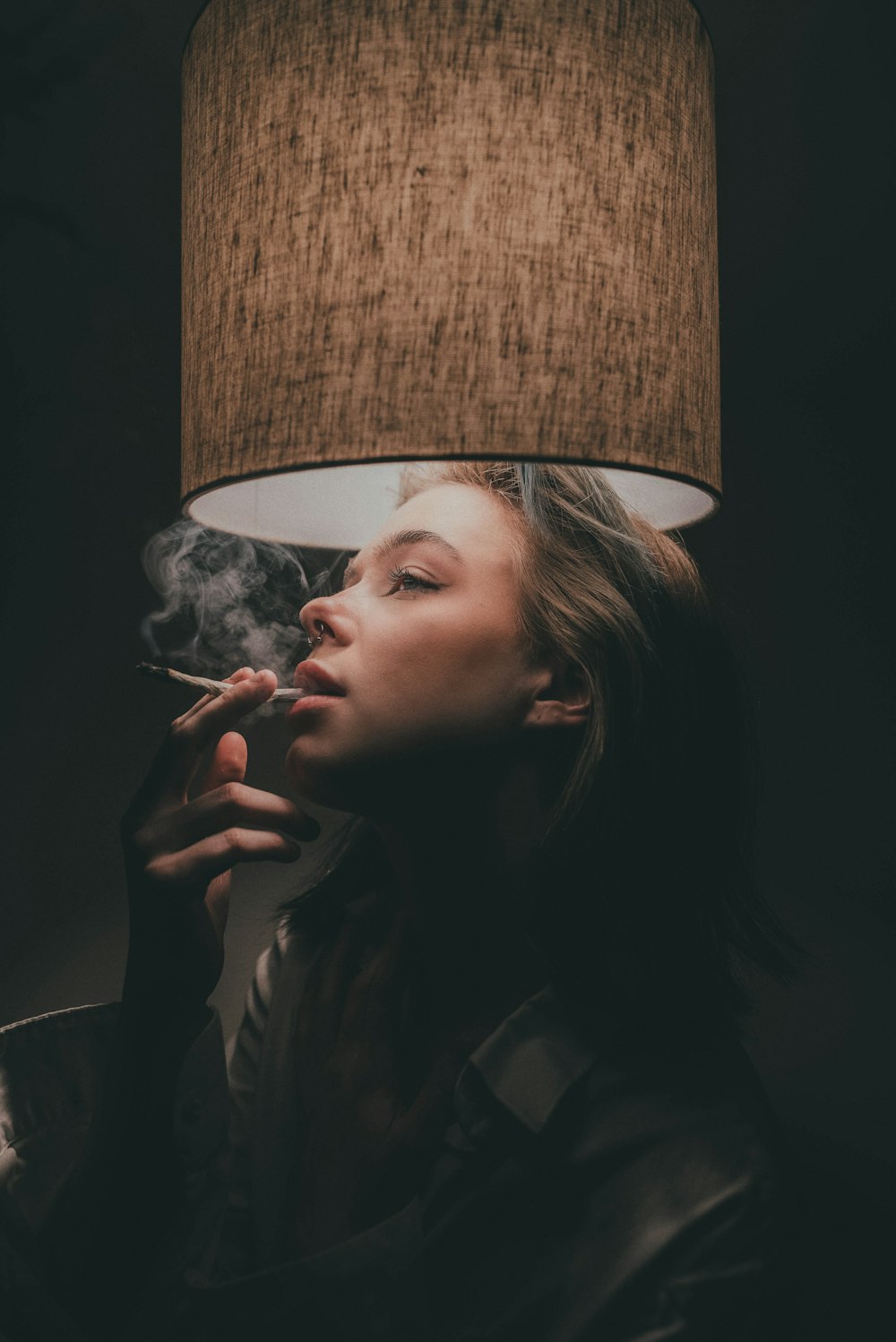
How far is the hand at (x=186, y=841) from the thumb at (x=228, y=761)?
0.05 metres

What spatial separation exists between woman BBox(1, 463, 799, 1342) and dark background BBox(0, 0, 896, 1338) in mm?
303

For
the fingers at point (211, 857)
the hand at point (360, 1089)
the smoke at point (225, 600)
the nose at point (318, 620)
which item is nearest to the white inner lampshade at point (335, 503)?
the nose at point (318, 620)

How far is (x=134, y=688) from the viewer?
1.62m

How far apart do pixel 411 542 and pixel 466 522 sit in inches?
2.7

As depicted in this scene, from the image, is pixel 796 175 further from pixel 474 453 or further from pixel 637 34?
pixel 474 453

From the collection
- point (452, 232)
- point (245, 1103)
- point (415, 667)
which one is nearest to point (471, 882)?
point (415, 667)

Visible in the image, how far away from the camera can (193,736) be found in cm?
112

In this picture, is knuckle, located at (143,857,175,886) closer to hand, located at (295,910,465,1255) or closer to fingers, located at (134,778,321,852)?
fingers, located at (134,778,321,852)

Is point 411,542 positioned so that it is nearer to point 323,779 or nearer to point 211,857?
point 323,779

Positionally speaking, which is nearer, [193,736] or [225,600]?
[193,736]

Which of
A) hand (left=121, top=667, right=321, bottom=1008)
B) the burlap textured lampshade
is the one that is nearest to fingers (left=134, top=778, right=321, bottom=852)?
hand (left=121, top=667, right=321, bottom=1008)

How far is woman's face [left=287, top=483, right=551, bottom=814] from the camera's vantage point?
105 cm

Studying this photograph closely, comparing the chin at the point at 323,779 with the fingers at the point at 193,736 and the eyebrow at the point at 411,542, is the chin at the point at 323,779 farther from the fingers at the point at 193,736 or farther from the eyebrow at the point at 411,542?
the eyebrow at the point at 411,542

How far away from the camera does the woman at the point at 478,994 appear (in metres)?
Answer: 1.02
